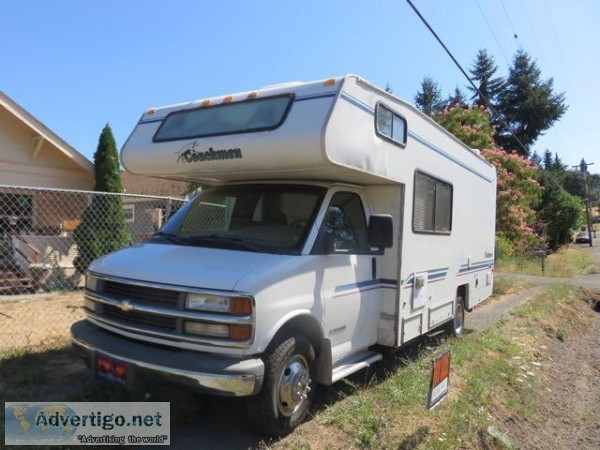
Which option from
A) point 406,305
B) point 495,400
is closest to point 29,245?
point 406,305

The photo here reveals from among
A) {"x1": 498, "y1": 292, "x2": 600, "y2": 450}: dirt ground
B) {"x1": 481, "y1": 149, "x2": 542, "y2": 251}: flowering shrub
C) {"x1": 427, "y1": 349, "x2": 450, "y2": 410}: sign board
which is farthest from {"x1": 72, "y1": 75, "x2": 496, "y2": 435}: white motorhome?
{"x1": 481, "y1": 149, "x2": 542, "y2": 251}: flowering shrub

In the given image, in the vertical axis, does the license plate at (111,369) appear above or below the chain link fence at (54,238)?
below

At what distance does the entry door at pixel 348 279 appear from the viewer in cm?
435

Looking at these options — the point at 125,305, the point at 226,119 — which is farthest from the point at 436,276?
the point at 125,305

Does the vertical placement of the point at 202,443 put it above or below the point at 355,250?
below

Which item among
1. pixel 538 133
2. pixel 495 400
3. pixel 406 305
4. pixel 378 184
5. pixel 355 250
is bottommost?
pixel 495 400

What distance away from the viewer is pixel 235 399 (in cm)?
461

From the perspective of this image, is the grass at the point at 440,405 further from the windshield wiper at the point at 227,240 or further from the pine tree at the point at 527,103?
the pine tree at the point at 527,103

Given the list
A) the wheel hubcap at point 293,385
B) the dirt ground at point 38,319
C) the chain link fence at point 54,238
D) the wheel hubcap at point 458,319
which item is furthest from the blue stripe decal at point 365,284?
the chain link fence at point 54,238

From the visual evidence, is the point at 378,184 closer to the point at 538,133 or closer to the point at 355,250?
the point at 355,250

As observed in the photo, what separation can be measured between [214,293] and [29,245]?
832 centimetres

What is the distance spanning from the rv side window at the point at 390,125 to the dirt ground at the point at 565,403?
300cm

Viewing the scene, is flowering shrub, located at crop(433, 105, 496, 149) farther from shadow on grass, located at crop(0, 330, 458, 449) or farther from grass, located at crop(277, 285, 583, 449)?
shadow on grass, located at crop(0, 330, 458, 449)

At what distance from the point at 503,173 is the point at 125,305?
1864 centimetres
